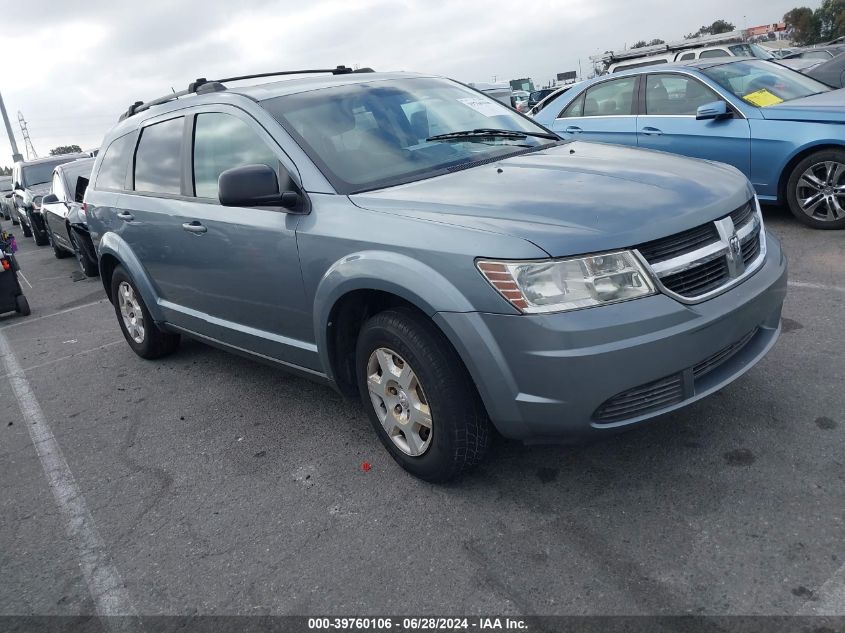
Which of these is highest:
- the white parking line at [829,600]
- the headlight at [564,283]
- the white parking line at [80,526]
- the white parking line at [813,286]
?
the headlight at [564,283]

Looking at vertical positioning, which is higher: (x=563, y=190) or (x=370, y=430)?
(x=563, y=190)

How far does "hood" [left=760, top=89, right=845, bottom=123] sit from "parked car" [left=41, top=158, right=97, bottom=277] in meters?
7.74

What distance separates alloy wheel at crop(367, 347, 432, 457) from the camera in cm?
305

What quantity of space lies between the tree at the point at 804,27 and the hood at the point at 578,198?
87.3m

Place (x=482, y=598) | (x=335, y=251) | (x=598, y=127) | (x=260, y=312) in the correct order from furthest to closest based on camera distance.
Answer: (x=598, y=127) < (x=260, y=312) < (x=335, y=251) < (x=482, y=598)

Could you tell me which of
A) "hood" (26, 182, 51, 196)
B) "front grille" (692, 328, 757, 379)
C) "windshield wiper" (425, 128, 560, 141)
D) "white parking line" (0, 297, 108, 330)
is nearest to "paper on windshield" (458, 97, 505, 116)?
"windshield wiper" (425, 128, 560, 141)

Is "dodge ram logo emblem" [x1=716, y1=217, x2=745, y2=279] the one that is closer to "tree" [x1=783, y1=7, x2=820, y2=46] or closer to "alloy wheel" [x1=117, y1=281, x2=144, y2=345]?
"alloy wheel" [x1=117, y1=281, x2=144, y2=345]

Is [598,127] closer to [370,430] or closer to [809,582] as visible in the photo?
[370,430]

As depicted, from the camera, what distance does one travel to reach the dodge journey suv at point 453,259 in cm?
258

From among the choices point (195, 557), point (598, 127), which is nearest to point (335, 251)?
point (195, 557)

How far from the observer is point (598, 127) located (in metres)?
7.83

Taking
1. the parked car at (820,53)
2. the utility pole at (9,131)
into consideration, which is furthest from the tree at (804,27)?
the utility pole at (9,131)

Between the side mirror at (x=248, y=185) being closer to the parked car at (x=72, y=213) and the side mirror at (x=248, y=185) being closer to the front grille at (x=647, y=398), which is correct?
the front grille at (x=647, y=398)

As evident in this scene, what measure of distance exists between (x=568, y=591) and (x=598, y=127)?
248 inches
